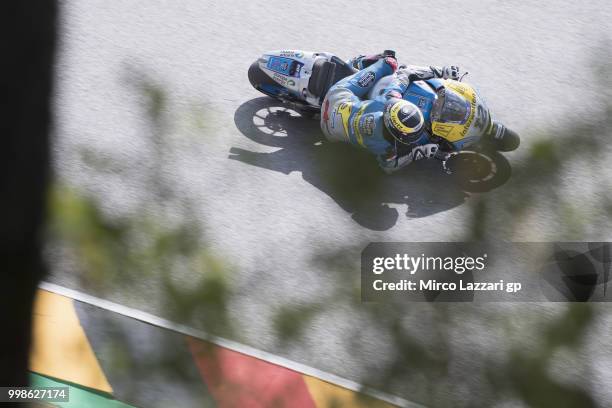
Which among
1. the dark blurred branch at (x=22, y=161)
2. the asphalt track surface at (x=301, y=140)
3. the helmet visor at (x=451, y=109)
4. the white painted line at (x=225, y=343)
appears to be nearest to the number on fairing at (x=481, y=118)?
the helmet visor at (x=451, y=109)

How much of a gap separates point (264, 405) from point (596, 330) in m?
3.47

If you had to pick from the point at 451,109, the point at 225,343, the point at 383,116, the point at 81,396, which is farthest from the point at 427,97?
the point at 81,396

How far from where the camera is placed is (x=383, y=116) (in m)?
8.64

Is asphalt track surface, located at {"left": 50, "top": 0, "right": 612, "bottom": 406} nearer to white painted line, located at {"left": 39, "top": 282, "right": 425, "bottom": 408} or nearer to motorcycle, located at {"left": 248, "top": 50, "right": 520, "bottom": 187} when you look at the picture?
white painted line, located at {"left": 39, "top": 282, "right": 425, "bottom": 408}

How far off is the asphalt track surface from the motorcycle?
32 cm

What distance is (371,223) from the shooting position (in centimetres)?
889

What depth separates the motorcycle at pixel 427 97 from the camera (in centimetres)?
873

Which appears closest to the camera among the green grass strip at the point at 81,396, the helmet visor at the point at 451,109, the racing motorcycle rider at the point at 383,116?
the green grass strip at the point at 81,396

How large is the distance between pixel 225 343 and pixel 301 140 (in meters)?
3.02

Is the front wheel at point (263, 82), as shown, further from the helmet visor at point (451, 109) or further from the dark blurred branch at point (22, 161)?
the dark blurred branch at point (22, 161)

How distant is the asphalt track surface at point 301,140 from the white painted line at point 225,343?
88mm

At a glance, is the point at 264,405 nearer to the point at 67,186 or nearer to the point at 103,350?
the point at 103,350

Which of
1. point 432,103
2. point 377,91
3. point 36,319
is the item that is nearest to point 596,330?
point 432,103

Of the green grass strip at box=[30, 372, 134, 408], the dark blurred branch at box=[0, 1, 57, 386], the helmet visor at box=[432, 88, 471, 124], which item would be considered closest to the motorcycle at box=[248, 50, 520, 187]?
the helmet visor at box=[432, 88, 471, 124]
